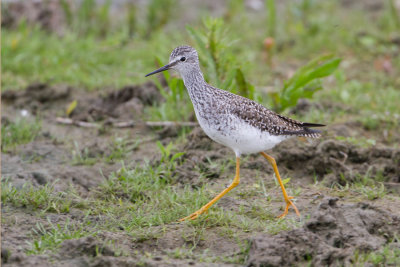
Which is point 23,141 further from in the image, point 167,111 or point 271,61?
point 271,61

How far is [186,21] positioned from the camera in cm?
1112

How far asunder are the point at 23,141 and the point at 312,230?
12.4ft

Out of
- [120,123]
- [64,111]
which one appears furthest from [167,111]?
[64,111]

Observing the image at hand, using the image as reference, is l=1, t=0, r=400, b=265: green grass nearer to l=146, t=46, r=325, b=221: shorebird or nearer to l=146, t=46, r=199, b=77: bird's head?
l=146, t=46, r=325, b=221: shorebird

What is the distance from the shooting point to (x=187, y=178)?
5.97 meters

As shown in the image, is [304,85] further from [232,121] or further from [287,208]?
[287,208]

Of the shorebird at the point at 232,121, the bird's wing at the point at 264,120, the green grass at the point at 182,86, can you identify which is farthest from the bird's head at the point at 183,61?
the green grass at the point at 182,86

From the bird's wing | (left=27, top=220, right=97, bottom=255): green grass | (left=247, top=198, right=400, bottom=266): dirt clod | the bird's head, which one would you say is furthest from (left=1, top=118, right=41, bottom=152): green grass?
(left=247, top=198, right=400, bottom=266): dirt clod

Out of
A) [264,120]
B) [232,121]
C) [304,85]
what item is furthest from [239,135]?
[304,85]

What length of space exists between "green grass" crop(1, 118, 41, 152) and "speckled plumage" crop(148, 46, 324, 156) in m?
2.32

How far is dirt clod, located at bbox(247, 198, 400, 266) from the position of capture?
4262mm

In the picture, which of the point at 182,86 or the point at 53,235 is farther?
the point at 182,86

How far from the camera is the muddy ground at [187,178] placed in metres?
4.32

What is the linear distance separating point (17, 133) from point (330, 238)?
4.06 metres
